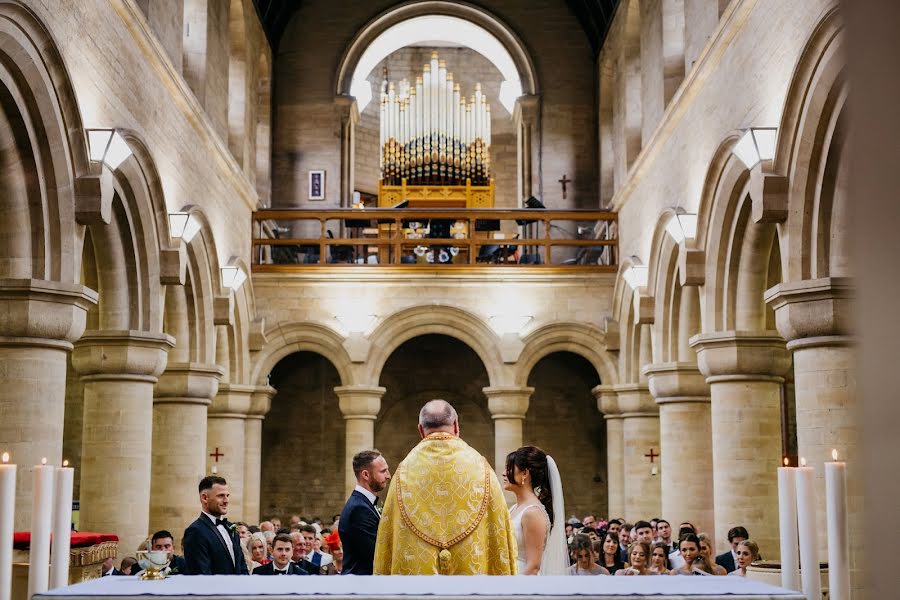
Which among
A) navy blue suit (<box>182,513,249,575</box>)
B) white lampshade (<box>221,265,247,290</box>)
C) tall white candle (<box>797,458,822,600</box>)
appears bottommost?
navy blue suit (<box>182,513,249,575</box>)

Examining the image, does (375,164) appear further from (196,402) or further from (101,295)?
(101,295)

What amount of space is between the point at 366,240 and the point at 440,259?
1764 mm

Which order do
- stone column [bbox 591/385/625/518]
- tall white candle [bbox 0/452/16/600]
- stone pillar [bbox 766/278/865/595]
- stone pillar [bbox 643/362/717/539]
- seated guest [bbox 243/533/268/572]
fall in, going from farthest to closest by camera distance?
stone column [bbox 591/385/625/518]
stone pillar [bbox 643/362/717/539]
seated guest [bbox 243/533/268/572]
stone pillar [bbox 766/278/865/595]
tall white candle [bbox 0/452/16/600]

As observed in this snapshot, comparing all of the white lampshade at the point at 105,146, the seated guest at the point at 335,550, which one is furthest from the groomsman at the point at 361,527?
the white lampshade at the point at 105,146

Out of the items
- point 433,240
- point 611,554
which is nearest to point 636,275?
point 433,240

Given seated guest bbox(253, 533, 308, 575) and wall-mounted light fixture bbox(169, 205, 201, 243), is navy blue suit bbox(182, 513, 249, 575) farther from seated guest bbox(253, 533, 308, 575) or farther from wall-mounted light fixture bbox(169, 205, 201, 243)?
wall-mounted light fixture bbox(169, 205, 201, 243)

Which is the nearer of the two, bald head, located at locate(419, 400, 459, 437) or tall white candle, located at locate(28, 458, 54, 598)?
tall white candle, located at locate(28, 458, 54, 598)

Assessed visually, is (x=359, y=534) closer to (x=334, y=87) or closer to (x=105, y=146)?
(x=105, y=146)

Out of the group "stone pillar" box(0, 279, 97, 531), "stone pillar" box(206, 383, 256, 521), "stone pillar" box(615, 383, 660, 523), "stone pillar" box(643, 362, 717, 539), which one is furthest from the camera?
"stone pillar" box(615, 383, 660, 523)

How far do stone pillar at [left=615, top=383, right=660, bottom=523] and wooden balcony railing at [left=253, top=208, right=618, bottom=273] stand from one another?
2.13m

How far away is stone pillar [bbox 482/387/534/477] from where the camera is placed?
17.0m

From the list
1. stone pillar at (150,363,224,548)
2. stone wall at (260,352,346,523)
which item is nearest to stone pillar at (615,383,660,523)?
stone wall at (260,352,346,523)

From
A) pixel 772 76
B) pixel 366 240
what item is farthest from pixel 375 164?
pixel 772 76

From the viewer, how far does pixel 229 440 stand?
1592 centimetres
